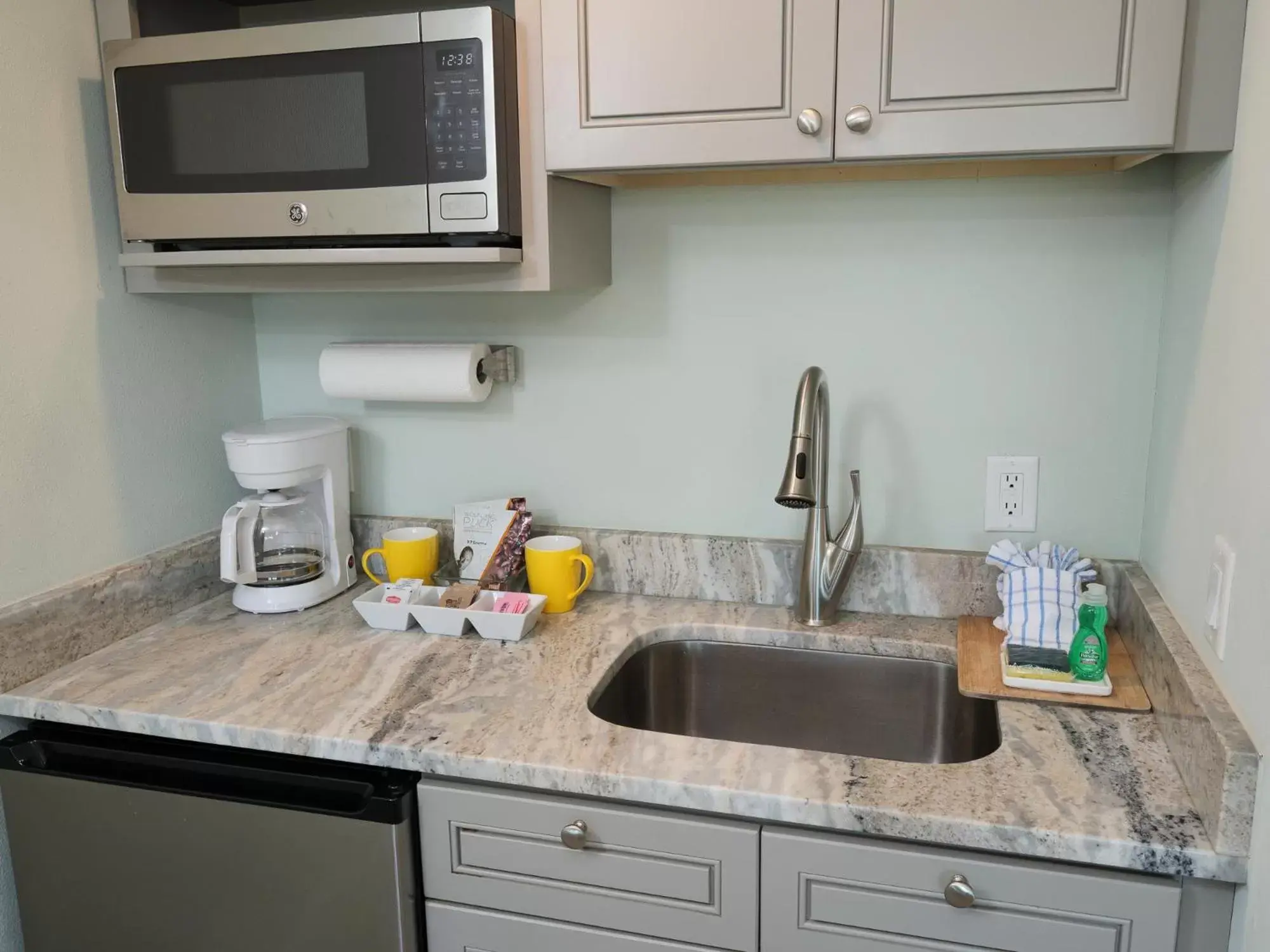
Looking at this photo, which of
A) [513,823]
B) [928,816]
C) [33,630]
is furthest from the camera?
[33,630]

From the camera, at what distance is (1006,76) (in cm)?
114

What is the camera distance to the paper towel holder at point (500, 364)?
1.68 m

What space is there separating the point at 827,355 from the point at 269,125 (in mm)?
899

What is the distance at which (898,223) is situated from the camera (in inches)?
59.4

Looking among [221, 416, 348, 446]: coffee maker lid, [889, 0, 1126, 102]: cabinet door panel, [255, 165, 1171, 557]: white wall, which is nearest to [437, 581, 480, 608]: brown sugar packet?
[255, 165, 1171, 557]: white wall

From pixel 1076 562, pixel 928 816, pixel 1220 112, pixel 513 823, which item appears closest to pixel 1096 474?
pixel 1076 562

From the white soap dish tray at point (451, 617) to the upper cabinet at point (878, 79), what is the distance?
68 centimetres

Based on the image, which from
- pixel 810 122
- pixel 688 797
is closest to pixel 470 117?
pixel 810 122

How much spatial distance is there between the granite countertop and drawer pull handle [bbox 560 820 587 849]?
0.16 ft

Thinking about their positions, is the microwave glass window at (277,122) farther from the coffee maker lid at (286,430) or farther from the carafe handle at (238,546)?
the carafe handle at (238,546)

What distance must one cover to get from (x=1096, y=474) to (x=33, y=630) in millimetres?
1596

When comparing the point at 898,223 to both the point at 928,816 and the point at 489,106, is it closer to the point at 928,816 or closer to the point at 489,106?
the point at 489,106

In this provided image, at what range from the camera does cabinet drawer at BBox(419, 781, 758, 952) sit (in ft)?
3.70

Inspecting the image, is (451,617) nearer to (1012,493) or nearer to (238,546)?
(238,546)
